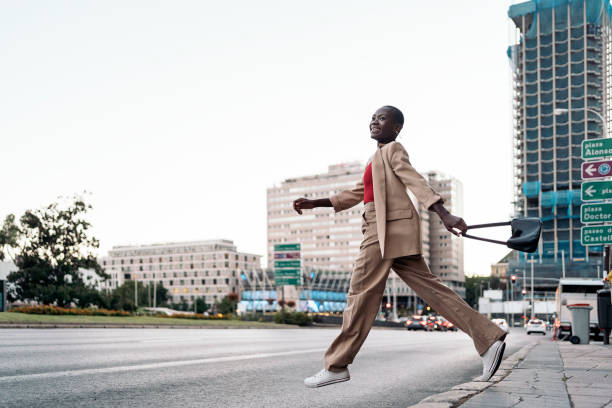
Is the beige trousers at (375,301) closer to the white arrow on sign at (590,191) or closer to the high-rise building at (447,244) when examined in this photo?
the white arrow on sign at (590,191)

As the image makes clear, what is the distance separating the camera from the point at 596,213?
17.2 meters

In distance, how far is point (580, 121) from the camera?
421 ft

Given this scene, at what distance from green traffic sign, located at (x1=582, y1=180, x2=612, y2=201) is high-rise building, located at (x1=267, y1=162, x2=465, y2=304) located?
157 m

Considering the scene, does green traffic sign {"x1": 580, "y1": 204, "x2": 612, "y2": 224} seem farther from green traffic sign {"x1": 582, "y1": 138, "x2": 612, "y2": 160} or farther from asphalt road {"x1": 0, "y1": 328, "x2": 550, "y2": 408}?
asphalt road {"x1": 0, "y1": 328, "x2": 550, "y2": 408}

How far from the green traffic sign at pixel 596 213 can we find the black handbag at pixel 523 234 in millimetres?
A: 13495

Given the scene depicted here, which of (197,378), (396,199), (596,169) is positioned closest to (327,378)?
(396,199)

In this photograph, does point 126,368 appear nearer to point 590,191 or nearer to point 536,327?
point 590,191

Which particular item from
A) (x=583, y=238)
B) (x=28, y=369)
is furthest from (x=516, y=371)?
(x=583, y=238)

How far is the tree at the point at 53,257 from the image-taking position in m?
50.4

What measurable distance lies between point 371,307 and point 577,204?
429 feet

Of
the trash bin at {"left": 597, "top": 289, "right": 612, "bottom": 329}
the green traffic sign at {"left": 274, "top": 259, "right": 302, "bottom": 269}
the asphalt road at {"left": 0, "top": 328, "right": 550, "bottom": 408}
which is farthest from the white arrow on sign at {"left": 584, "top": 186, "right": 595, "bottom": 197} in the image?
the green traffic sign at {"left": 274, "top": 259, "right": 302, "bottom": 269}

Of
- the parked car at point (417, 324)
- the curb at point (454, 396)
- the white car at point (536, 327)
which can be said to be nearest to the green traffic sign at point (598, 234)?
the curb at point (454, 396)

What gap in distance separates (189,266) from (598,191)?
15947cm

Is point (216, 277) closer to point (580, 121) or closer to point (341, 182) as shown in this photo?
point (341, 182)
